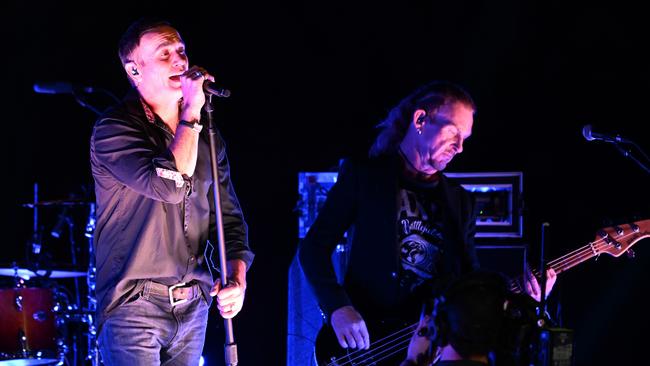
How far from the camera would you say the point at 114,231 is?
106 inches

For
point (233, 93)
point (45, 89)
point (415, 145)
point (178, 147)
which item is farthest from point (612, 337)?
point (45, 89)

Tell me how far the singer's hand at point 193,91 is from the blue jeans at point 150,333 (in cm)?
62

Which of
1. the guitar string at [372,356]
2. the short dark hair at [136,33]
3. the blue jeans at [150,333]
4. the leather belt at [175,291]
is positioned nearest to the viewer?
the blue jeans at [150,333]

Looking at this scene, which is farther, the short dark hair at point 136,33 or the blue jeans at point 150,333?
the short dark hair at point 136,33

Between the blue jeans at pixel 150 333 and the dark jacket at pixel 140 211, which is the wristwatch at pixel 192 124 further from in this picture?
the blue jeans at pixel 150 333

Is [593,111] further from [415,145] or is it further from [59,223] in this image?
[59,223]

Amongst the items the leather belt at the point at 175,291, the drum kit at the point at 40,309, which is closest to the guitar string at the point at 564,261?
the leather belt at the point at 175,291

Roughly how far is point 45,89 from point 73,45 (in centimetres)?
89

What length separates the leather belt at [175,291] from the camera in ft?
8.63

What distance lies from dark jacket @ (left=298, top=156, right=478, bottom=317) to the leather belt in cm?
62

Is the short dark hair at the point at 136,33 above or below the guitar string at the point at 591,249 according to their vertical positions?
above

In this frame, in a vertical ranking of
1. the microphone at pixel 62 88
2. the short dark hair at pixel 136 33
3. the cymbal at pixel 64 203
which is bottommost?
the cymbal at pixel 64 203

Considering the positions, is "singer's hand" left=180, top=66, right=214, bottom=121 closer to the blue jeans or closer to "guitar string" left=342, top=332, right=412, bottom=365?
the blue jeans

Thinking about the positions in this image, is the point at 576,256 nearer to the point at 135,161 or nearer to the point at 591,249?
the point at 591,249
